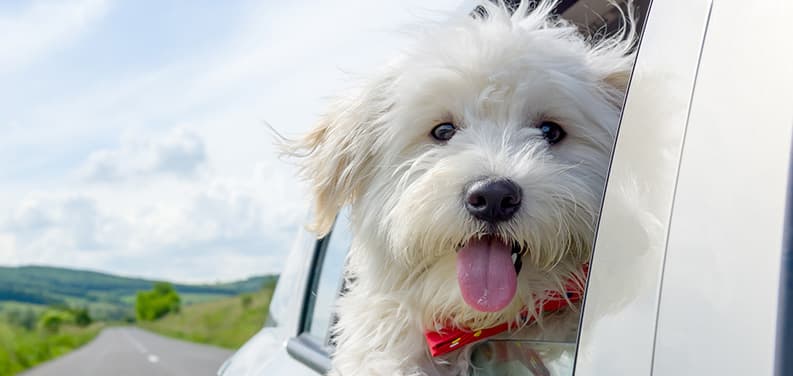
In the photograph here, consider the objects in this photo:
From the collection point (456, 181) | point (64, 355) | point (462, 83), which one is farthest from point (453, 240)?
point (64, 355)

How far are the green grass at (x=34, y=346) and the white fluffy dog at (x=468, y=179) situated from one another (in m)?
54.8

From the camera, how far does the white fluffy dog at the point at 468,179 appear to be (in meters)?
2.23

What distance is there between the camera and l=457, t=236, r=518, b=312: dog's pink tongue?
225 cm

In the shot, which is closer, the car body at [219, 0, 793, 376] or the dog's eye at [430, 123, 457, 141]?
the car body at [219, 0, 793, 376]

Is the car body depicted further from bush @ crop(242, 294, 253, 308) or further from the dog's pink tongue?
Answer: bush @ crop(242, 294, 253, 308)

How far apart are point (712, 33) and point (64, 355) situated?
69.3 meters

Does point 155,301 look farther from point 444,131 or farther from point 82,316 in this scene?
point 444,131

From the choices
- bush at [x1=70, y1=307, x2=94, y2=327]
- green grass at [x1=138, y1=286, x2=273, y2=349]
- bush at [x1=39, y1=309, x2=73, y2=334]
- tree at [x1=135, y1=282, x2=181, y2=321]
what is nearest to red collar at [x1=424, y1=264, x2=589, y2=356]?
green grass at [x1=138, y1=286, x2=273, y2=349]

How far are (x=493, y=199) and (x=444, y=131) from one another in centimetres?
45

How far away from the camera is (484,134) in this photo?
243cm

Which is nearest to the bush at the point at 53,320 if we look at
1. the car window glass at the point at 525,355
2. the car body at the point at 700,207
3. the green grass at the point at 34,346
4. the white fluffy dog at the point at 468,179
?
the green grass at the point at 34,346

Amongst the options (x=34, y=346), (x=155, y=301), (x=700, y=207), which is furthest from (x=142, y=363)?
(x=155, y=301)

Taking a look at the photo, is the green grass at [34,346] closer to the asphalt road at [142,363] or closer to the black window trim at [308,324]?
the asphalt road at [142,363]

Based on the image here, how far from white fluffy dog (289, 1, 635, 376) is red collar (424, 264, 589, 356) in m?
0.02
